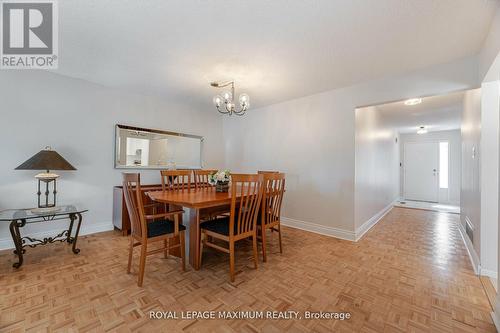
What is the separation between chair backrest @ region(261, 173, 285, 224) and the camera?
2.31 metres

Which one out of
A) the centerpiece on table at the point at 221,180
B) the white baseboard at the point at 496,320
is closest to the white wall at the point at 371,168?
the white baseboard at the point at 496,320

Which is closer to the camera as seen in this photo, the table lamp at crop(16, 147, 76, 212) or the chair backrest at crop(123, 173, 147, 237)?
the chair backrest at crop(123, 173, 147, 237)

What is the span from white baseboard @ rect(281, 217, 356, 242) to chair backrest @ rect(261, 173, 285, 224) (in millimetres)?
1171

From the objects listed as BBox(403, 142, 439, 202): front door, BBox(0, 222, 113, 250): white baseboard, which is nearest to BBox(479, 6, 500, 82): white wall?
BBox(0, 222, 113, 250): white baseboard

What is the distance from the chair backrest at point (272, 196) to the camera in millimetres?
2306

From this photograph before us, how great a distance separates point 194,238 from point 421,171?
7.80 m

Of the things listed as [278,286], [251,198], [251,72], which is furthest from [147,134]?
[278,286]

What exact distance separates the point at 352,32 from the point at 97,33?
2.44m

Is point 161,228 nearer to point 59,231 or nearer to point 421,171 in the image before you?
point 59,231

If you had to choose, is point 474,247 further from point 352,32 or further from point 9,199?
point 9,199

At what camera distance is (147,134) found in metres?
3.78

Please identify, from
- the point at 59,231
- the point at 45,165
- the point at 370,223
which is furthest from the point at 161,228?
the point at 370,223

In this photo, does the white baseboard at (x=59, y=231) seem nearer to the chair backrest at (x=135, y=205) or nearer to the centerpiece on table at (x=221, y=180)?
the chair backrest at (x=135, y=205)

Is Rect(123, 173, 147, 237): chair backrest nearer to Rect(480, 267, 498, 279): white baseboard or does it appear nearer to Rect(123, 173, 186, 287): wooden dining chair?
Rect(123, 173, 186, 287): wooden dining chair
